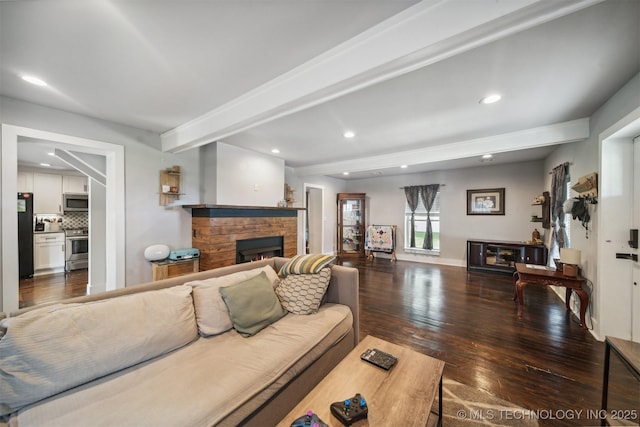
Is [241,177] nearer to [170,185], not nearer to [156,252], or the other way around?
[170,185]

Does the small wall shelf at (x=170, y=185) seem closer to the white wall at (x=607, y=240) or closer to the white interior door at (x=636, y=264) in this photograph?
the white wall at (x=607, y=240)

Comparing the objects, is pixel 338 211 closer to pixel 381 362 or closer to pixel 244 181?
pixel 244 181

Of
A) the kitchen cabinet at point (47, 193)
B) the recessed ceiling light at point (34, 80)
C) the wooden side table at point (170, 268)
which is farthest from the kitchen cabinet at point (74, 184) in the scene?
the recessed ceiling light at point (34, 80)

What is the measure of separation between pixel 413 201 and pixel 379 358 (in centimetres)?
534

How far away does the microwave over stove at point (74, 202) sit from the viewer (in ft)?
16.5

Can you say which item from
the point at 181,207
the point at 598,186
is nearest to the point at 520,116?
the point at 598,186

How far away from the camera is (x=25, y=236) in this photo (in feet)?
14.3

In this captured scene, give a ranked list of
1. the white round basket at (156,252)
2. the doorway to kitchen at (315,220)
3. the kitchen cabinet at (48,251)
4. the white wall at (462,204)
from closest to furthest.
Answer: the white round basket at (156,252), the kitchen cabinet at (48,251), the white wall at (462,204), the doorway to kitchen at (315,220)

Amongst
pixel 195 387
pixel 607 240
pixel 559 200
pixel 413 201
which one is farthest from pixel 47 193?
pixel 559 200

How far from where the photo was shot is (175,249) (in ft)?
11.6

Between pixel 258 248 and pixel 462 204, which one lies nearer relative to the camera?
pixel 258 248

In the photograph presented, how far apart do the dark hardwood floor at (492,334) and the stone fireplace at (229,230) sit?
6.59 feet

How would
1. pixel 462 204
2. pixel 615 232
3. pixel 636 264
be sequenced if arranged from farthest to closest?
pixel 462 204, pixel 615 232, pixel 636 264

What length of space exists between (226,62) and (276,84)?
42 cm
